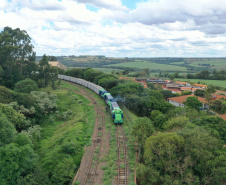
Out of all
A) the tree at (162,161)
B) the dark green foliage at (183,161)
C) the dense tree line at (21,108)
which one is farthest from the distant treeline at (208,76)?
the tree at (162,161)

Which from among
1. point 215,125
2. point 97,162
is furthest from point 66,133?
point 215,125

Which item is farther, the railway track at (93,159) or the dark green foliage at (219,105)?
the dark green foliage at (219,105)

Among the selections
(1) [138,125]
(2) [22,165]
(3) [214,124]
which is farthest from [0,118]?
(3) [214,124]

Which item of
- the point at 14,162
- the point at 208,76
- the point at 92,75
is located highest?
the point at 92,75

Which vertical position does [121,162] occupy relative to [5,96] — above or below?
below

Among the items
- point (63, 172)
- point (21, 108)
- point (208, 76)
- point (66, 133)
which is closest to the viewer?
point (63, 172)

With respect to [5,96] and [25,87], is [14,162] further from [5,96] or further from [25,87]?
[25,87]

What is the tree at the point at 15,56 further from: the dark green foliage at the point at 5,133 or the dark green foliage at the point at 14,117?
the dark green foliage at the point at 5,133
